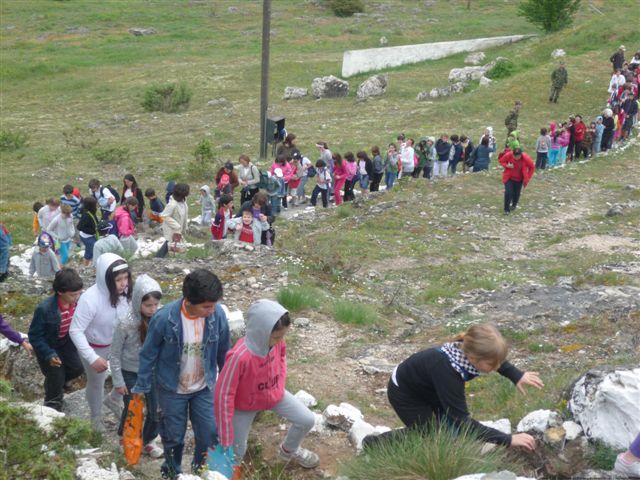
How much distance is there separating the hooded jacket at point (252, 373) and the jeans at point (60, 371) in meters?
1.61

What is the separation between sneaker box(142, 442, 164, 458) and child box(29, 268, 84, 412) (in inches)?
33.0

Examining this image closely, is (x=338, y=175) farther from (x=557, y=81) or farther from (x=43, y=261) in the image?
(x=557, y=81)

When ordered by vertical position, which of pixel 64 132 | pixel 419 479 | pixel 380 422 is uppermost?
pixel 419 479

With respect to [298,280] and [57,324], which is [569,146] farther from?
[57,324]

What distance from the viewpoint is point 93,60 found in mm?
37656

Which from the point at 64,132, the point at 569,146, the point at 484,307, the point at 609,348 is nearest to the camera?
the point at 609,348

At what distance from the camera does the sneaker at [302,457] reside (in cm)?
514

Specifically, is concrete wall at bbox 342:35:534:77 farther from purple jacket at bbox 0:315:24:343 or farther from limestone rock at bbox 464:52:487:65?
purple jacket at bbox 0:315:24:343

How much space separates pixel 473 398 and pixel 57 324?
347cm

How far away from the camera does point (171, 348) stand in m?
4.73

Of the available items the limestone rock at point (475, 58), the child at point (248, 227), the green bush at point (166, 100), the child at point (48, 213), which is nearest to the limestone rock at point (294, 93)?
the green bush at point (166, 100)

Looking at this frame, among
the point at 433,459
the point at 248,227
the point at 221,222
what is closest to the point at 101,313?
the point at 433,459

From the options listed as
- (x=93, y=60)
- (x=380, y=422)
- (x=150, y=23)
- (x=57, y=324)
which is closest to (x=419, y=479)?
(x=380, y=422)

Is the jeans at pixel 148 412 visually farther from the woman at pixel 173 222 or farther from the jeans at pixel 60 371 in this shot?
the woman at pixel 173 222
